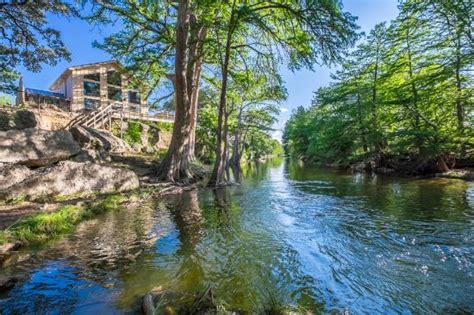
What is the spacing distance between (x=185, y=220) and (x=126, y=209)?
2.55 m

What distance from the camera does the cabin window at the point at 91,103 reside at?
2670 cm

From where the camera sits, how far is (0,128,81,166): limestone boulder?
985 cm

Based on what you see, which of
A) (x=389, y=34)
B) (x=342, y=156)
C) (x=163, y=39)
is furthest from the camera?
(x=342, y=156)

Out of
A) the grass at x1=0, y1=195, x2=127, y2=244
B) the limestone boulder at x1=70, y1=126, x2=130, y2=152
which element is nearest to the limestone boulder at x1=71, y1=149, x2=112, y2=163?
the limestone boulder at x1=70, y1=126, x2=130, y2=152

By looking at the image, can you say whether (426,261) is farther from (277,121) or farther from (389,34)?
(277,121)

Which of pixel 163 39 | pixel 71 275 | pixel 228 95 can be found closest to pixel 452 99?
pixel 228 95

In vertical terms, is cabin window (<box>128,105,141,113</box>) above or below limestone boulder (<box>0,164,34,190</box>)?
above

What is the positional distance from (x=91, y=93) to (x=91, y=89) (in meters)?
0.39

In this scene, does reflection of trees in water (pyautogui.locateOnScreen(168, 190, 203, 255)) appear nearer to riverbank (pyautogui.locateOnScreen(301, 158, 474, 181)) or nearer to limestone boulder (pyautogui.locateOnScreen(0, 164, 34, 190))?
limestone boulder (pyautogui.locateOnScreen(0, 164, 34, 190))

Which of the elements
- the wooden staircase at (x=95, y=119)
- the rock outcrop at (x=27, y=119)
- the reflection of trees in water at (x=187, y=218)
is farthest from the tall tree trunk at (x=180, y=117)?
the wooden staircase at (x=95, y=119)

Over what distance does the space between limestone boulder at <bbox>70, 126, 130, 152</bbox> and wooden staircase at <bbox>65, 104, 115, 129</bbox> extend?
289 cm

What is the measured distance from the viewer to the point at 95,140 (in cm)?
1634

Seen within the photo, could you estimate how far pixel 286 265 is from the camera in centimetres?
466

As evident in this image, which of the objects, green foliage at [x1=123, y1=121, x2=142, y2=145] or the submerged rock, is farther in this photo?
green foliage at [x1=123, y1=121, x2=142, y2=145]
